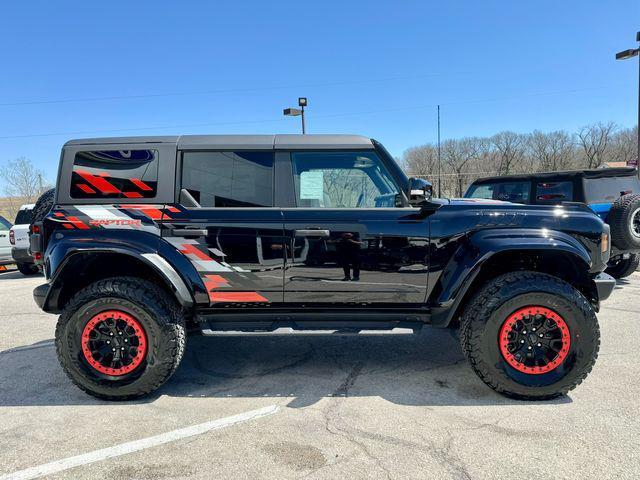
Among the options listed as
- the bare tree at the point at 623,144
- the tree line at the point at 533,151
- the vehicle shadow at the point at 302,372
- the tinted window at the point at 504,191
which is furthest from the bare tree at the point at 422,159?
the vehicle shadow at the point at 302,372

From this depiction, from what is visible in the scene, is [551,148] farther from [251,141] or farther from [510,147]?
[251,141]

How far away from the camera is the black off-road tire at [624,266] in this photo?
704cm

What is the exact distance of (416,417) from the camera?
9.54 ft

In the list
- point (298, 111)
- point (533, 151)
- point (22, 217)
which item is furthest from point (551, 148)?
point (22, 217)

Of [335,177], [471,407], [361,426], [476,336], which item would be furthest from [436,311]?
[335,177]

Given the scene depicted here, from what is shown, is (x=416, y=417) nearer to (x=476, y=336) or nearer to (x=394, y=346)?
(x=476, y=336)

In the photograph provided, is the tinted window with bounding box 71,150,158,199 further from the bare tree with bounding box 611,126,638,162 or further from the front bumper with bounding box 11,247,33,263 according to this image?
the bare tree with bounding box 611,126,638,162

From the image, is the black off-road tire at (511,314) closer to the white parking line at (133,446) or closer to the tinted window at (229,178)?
the white parking line at (133,446)

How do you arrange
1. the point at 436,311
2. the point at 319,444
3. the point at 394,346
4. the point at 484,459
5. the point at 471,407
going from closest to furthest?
the point at 484,459
the point at 319,444
the point at 471,407
the point at 436,311
the point at 394,346

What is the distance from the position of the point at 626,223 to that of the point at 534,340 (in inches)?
158

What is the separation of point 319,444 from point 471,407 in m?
1.17

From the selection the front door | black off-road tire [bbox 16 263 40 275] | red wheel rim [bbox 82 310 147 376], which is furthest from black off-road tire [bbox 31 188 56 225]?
black off-road tire [bbox 16 263 40 275]

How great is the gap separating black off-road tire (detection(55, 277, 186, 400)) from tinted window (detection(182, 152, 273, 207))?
893 mm

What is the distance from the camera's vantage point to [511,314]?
3.13 metres
